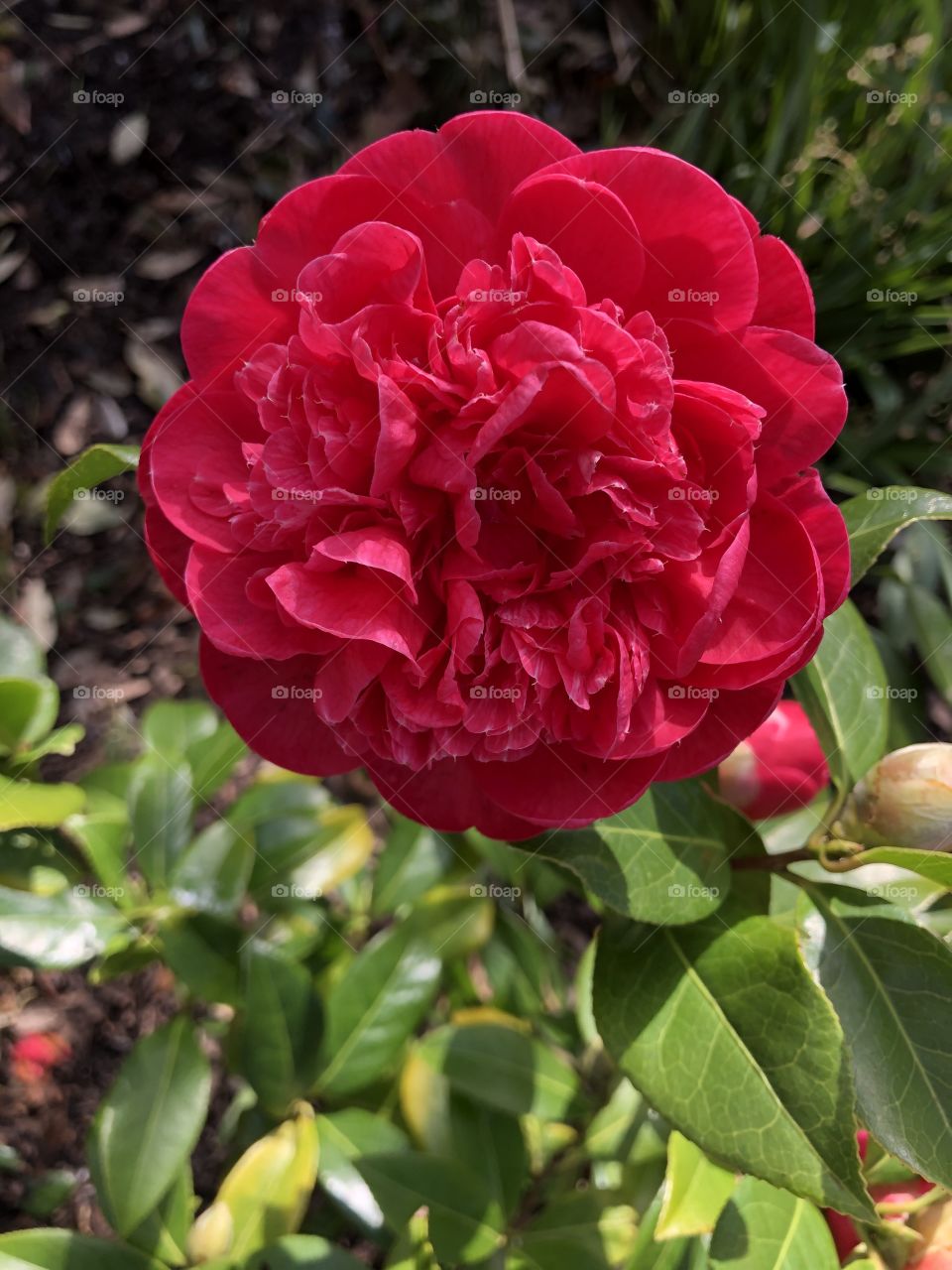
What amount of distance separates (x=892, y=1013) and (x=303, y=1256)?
611 millimetres

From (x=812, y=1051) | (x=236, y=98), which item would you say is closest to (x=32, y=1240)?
(x=812, y=1051)

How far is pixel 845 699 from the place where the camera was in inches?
33.1

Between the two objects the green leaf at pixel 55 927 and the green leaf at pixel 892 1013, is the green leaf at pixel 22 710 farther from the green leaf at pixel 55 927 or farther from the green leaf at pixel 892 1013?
the green leaf at pixel 892 1013

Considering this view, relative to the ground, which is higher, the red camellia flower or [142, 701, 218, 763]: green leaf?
the red camellia flower

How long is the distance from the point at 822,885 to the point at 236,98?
1.87m

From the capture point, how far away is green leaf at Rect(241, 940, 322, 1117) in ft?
3.20

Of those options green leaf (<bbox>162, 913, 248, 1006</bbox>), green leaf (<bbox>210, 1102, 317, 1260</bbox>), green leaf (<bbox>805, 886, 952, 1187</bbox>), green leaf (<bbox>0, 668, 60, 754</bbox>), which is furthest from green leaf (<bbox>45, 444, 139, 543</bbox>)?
green leaf (<bbox>210, 1102, 317, 1260</bbox>)

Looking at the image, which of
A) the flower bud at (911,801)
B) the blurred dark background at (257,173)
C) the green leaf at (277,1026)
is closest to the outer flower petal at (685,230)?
the flower bud at (911,801)

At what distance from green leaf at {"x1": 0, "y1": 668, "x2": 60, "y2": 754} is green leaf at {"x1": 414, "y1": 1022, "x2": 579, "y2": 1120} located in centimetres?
58

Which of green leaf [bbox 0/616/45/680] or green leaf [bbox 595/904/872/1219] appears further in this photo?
green leaf [bbox 0/616/45/680]

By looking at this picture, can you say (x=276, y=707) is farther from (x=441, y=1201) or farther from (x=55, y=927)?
(x=441, y=1201)

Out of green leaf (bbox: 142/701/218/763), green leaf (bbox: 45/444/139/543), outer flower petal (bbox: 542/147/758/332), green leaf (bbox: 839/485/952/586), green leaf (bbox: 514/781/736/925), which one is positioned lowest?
green leaf (bbox: 142/701/218/763)

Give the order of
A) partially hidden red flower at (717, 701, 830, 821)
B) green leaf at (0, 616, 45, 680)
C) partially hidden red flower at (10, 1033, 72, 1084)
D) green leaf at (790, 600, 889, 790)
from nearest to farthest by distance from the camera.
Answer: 1. green leaf at (790, 600, 889, 790)
2. partially hidden red flower at (717, 701, 830, 821)
3. green leaf at (0, 616, 45, 680)
4. partially hidden red flower at (10, 1033, 72, 1084)

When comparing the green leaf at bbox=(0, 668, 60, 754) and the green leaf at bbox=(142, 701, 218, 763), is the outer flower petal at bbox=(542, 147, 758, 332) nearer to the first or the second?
the green leaf at bbox=(0, 668, 60, 754)
